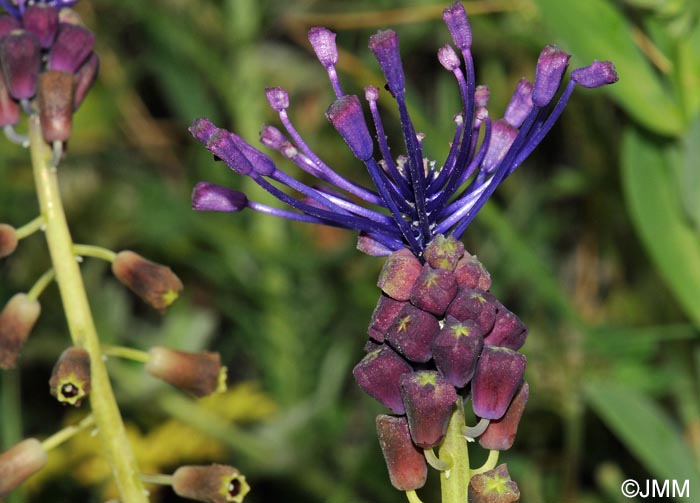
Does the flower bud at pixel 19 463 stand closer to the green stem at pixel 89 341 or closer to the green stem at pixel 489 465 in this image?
the green stem at pixel 89 341

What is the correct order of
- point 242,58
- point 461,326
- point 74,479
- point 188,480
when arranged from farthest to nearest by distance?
point 242,58
point 74,479
point 188,480
point 461,326

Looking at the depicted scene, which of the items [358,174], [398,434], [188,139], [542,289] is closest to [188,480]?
[398,434]

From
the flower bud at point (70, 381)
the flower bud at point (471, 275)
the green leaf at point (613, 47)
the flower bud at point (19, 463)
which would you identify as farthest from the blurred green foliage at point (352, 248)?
the flower bud at point (471, 275)

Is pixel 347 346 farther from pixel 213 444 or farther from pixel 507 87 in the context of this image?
pixel 507 87

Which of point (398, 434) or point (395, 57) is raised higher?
point (395, 57)

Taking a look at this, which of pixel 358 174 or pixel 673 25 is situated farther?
pixel 358 174

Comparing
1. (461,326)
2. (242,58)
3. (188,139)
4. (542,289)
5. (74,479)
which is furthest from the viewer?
(188,139)

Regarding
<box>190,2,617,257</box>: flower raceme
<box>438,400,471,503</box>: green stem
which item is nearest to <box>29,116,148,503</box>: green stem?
<box>190,2,617,257</box>: flower raceme
